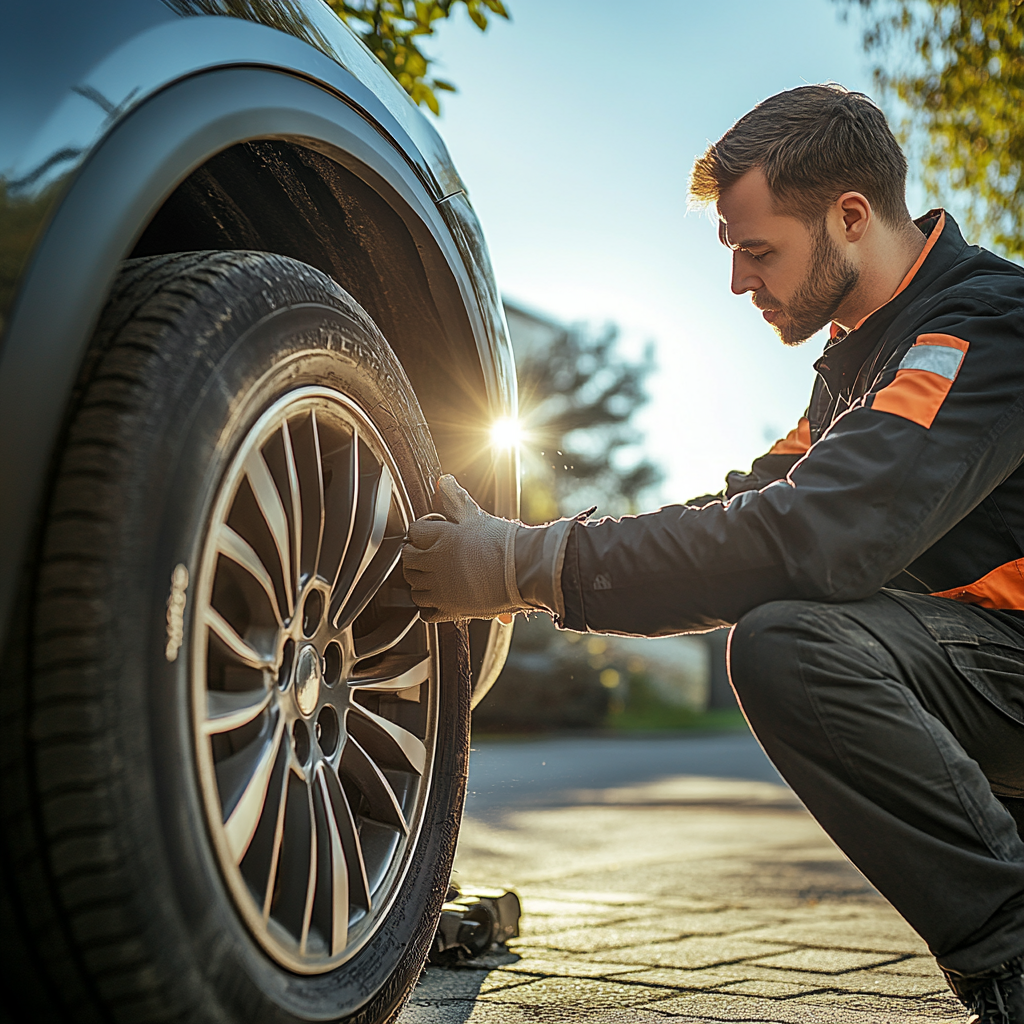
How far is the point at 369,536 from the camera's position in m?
1.44

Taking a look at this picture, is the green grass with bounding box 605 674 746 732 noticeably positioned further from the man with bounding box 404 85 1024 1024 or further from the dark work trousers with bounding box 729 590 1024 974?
the dark work trousers with bounding box 729 590 1024 974

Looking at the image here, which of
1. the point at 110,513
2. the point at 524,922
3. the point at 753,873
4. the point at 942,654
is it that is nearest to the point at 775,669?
the point at 942,654

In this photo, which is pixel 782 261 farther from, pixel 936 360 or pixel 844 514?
pixel 844 514

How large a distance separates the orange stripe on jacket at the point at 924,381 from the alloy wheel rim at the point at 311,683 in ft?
2.40

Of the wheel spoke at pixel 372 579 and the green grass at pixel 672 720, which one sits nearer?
the wheel spoke at pixel 372 579

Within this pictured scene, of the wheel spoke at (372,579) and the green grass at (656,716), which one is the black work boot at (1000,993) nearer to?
the wheel spoke at (372,579)

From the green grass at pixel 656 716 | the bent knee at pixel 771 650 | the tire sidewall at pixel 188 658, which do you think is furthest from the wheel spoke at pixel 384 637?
the green grass at pixel 656 716

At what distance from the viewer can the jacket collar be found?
72.2 inches

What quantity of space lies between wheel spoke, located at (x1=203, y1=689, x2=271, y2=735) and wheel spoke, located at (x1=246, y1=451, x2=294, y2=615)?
5.3 inches

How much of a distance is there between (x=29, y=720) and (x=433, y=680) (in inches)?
31.2

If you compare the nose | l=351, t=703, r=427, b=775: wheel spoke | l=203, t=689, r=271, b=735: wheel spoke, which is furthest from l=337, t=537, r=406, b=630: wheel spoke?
the nose

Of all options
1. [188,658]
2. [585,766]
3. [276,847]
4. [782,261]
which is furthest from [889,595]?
[585,766]

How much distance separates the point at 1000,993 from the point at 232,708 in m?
1.05

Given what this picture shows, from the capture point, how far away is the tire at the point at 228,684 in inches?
34.8
